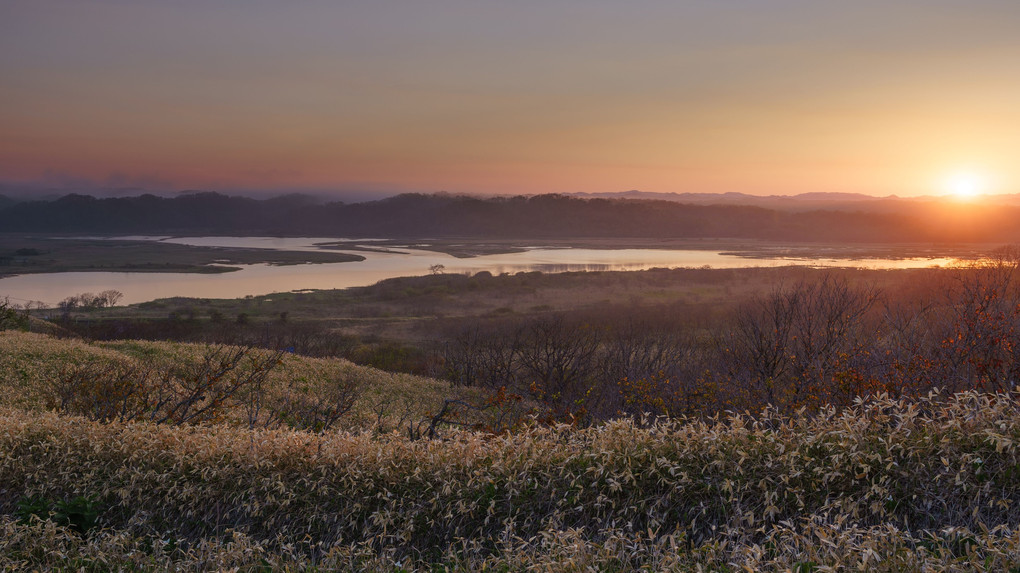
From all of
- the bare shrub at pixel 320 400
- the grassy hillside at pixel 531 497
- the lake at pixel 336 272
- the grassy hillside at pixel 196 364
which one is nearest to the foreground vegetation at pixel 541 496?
the grassy hillside at pixel 531 497

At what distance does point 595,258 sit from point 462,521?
111 meters

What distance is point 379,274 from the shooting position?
89875 millimetres

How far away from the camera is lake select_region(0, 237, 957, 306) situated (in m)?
72.1

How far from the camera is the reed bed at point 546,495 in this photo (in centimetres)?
441

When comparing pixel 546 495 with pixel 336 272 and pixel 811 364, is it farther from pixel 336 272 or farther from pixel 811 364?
pixel 336 272

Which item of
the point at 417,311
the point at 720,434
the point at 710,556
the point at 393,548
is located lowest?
the point at 417,311

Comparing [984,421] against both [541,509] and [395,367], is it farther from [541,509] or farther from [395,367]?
[395,367]

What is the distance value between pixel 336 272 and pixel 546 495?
91.6m

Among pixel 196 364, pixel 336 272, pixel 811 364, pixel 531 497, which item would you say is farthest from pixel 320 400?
pixel 336 272

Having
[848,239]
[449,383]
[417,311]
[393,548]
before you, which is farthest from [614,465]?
[848,239]

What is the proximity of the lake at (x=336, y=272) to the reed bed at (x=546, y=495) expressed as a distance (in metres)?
65.5

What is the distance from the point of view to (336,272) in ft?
307

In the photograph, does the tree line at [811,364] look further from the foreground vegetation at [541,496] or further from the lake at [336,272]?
the lake at [336,272]

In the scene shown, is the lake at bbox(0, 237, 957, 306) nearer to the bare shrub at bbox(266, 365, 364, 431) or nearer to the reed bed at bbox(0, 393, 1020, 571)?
the bare shrub at bbox(266, 365, 364, 431)
